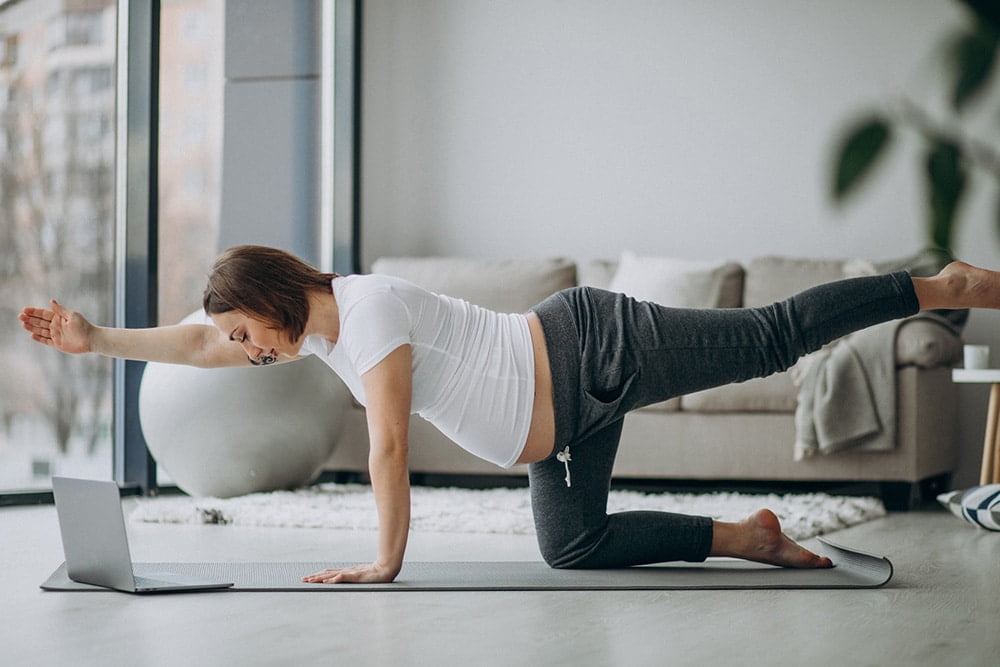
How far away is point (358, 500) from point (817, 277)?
1943 millimetres

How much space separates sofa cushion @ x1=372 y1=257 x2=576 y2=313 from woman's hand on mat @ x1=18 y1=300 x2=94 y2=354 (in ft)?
8.24

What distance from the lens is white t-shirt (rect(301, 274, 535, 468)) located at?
210 centimetres

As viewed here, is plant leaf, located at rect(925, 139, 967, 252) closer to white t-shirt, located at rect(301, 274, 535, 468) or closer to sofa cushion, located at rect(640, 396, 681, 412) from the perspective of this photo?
white t-shirt, located at rect(301, 274, 535, 468)

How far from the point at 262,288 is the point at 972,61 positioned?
1.79m

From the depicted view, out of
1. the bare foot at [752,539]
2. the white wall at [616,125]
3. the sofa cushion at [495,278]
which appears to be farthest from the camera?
the white wall at [616,125]

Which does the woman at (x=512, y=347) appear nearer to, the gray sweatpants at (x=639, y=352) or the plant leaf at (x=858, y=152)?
the gray sweatpants at (x=639, y=352)

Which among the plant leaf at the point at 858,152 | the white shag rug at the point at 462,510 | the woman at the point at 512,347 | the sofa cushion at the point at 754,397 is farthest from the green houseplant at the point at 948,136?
the sofa cushion at the point at 754,397

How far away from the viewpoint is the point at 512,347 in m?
2.18

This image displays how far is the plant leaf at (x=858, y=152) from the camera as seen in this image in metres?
0.36

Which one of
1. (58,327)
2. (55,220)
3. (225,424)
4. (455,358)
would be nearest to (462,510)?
(225,424)

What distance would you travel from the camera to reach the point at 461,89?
5.39 meters

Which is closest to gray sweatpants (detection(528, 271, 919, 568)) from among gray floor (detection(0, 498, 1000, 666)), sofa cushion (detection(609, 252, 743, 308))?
gray floor (detection(0, 498, 1000, 666))

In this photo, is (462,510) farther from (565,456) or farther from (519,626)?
(519,626)

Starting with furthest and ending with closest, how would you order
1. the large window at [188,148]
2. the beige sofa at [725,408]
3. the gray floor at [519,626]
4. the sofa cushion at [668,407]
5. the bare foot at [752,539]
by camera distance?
the large window at [188,148], the sofa cushion at [668,407], the beige sofa at [725,408], the bare foot at [752,539], the gray floor at [519,626]
